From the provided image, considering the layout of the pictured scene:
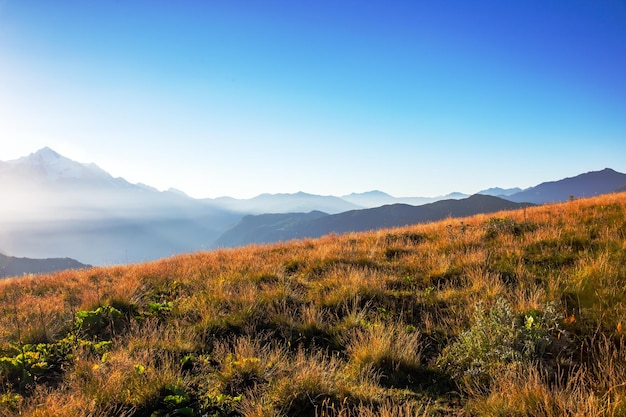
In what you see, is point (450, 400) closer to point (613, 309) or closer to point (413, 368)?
point (413, 368)

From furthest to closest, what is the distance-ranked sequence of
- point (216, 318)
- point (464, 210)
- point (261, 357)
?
1. point (464, 210)
2. point (216, 318)
3. point (261, 357)

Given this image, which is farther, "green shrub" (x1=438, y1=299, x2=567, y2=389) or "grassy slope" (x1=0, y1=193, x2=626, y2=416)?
"green shrub" (x1=438, y1=299, x2=567, y2=389)

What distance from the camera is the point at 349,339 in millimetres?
4926

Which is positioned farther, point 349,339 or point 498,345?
point 349,339

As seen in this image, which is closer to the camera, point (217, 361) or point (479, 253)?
point (217, 361)

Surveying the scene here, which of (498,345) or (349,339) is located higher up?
(498,345)

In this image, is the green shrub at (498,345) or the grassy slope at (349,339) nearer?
the grassy slope at (349,339)

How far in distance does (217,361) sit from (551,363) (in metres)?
4.15

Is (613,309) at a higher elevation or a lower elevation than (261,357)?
higher

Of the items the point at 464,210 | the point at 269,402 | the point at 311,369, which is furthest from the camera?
the point at 464,210

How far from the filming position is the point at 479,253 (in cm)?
794

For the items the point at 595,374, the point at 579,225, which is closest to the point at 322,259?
the point at 595,374

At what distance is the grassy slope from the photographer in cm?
347

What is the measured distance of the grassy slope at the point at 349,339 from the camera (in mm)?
3471
